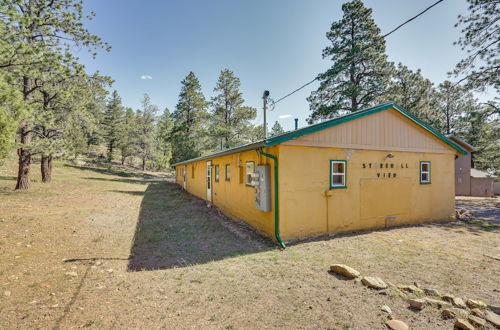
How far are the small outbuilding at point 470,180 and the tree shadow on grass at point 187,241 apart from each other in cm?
2306

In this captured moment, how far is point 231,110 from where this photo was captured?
1004 inches

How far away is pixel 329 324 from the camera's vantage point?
9.47 feet

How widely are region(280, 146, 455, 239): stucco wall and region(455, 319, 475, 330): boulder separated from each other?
12.2ft

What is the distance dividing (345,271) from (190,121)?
82.5ft

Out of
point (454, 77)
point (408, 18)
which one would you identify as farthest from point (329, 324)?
point (454, 77)

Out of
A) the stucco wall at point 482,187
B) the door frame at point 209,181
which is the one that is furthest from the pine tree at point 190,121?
the stucco wall at point 482,187

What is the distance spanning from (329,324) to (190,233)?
5314mm

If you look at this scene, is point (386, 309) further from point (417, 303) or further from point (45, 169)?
point (45, 169)

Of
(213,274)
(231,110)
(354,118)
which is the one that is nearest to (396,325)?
(213,274)

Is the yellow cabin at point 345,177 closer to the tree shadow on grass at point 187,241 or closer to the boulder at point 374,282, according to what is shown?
the tree shadow on grass at point 187,241

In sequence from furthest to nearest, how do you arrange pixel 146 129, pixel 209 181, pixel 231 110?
pixel 146 129 → pixel 231 110 → pixel 209 181

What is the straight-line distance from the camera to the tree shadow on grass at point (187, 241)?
5215mm

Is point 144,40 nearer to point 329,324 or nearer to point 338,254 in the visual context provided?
point 338,254

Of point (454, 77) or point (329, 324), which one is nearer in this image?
point (329, 324)
